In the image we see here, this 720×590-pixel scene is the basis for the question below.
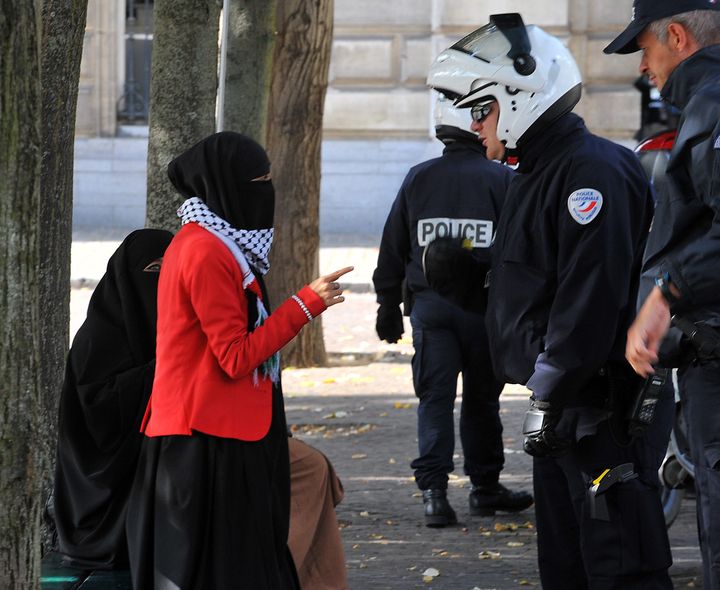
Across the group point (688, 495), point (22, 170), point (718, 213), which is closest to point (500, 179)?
point (688, 495)

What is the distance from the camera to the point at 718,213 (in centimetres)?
355

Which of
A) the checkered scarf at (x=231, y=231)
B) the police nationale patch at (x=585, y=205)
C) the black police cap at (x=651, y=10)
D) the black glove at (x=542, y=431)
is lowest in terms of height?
the black glove at (x=542, y=431)

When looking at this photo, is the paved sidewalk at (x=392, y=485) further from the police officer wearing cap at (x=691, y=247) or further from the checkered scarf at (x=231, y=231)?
the police officer wearing cap at (x=691, y=247)

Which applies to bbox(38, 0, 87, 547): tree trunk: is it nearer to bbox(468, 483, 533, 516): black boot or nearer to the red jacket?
the red jacket

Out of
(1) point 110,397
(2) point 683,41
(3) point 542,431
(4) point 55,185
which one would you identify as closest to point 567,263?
(3) point 542,431

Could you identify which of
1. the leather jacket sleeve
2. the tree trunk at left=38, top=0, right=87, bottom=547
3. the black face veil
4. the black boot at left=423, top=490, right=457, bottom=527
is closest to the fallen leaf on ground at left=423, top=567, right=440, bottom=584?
the black boot at left=423, top=490, right=457, bottom=527

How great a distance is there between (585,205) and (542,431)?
645mm

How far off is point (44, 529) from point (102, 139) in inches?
547

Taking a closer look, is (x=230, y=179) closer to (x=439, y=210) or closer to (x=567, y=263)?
(x=567, y=263)

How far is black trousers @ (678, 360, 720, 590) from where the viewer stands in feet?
12.3

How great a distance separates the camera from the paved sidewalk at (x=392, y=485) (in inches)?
230

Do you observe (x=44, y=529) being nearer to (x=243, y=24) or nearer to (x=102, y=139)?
(x=243, y=24)

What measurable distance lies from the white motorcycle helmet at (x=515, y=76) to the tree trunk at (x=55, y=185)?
1.69 meters

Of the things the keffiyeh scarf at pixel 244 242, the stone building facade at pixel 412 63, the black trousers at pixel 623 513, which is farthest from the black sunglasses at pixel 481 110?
the stone building facade at pixel 412 63
